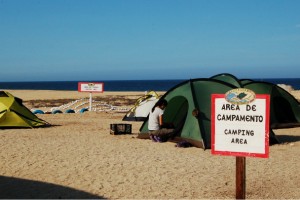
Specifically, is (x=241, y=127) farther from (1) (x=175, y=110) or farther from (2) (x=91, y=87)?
(2) (x=91, y=87)

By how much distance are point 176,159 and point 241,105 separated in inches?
197

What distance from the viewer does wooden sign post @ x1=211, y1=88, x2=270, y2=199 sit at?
20.8ft

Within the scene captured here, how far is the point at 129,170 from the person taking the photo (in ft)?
32.4

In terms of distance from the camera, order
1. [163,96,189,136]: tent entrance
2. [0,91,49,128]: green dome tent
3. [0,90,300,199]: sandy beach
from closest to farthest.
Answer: [0,90,300,199]: sandy beach
[163,96,189,136]: tent entrance
[0,91,49,128]: green dome tent

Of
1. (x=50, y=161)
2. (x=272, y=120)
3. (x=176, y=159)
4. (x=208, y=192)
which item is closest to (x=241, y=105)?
(x=208, y=192)

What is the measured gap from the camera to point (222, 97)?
6629 mm

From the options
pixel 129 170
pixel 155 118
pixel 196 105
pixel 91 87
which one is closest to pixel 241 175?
pixel 129 170

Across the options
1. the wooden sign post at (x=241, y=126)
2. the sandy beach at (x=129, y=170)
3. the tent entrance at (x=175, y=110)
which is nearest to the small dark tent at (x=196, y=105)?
the tent entrance at (x=175, y=110)

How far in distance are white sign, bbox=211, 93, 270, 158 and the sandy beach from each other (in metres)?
1.78

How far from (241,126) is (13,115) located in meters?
12.6

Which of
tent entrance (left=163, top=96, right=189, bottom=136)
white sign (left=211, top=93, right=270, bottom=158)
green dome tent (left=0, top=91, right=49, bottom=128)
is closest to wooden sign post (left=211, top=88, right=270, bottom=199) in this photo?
white sign (left=211, top=93, right=270, bottom=158)

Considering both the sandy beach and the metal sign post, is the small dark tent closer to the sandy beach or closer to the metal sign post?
the sandy beach

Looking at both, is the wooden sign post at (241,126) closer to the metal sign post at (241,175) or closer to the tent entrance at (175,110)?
the metal sign post at (241,175)

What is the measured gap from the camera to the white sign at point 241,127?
6340 millimetres
